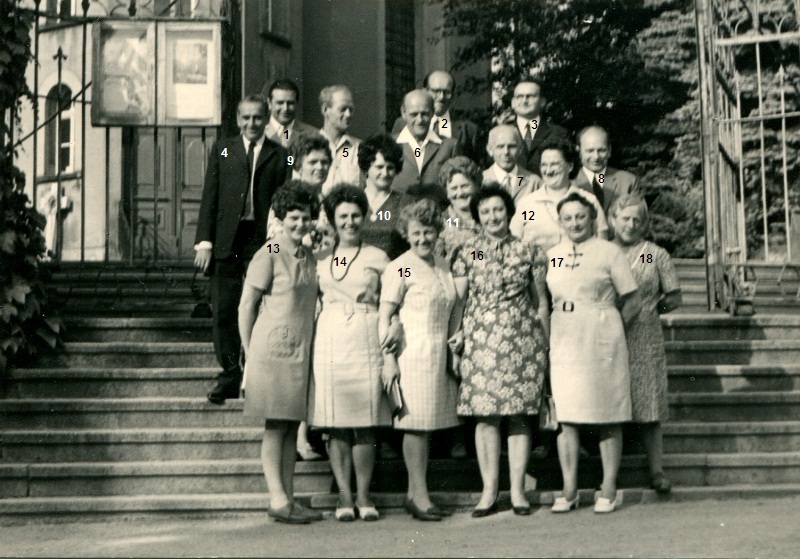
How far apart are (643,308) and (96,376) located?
3.35m

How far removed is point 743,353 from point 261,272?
3.65 meters

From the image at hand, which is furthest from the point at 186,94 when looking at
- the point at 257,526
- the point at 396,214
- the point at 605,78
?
the point at 605,78

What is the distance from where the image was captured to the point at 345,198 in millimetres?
7270

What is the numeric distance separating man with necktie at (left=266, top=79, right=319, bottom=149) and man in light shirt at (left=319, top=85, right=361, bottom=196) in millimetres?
156

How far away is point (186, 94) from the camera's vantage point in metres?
9.91

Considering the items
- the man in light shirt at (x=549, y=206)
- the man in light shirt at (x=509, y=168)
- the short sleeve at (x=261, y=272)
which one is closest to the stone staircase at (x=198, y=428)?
the short sleeve at (x=261, y=272)

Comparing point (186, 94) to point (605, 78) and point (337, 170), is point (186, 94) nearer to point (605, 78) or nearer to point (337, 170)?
point (337, 170)

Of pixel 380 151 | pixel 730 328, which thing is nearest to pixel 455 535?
pixel 380 151

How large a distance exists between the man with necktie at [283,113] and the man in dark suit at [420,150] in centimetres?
64

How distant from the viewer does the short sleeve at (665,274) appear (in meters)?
7.79

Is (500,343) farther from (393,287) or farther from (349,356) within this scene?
(349,356)

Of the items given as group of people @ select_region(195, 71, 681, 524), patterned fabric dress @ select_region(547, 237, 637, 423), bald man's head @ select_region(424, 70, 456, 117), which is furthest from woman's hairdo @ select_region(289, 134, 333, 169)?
patterned fabric dress @ select_region(547, 237, 637, 423)

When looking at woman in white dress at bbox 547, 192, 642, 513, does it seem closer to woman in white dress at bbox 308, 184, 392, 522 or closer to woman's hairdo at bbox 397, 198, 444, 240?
woman's hairdo at bbox 397, 198, 444, 240

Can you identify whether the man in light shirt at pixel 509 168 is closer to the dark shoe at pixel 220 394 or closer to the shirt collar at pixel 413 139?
the shirt collar at pixel 413 139
